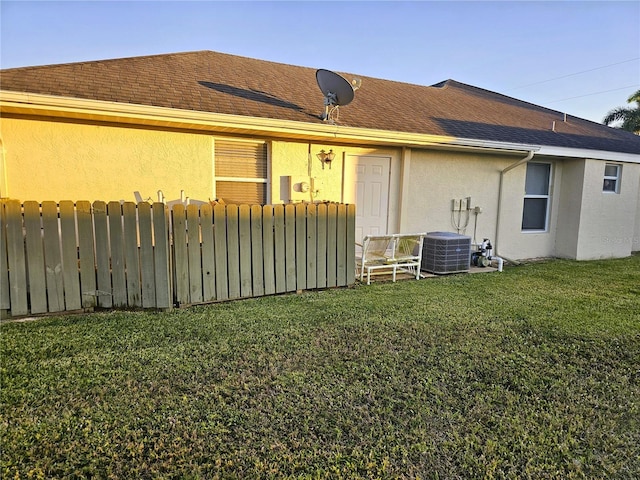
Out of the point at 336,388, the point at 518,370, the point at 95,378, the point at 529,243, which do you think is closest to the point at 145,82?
the point at 95,378

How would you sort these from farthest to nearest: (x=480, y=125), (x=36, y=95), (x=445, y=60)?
(x=445, y=60) < (x=480, y=125) < (x=36, y=95)

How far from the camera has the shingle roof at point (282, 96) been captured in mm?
5582

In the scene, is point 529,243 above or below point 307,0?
below

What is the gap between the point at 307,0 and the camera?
34.1 ft

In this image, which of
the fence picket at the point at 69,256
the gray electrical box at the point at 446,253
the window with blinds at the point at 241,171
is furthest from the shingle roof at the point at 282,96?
the gray electrical box at the point at 446,253

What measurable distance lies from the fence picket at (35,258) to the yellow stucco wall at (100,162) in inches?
65.2

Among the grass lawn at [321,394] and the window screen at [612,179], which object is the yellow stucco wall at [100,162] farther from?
the window screen at [612,179]

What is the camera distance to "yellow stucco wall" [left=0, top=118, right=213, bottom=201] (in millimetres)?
5281

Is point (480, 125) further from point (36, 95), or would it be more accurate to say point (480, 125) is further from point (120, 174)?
point (36, 95)

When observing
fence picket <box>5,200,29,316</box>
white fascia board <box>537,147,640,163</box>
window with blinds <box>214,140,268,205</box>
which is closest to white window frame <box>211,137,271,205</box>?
window with blinds <box>214,140,268,205</box>

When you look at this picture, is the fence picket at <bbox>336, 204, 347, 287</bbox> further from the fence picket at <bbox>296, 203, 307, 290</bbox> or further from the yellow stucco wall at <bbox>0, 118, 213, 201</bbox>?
the yellow stucco wall at <bbox>0, 118, 213, 201</bbox>

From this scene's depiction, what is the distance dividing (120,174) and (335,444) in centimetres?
530

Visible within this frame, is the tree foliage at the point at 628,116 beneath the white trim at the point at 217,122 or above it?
above

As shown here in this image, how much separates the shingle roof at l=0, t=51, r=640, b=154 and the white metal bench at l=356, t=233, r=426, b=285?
217cm
